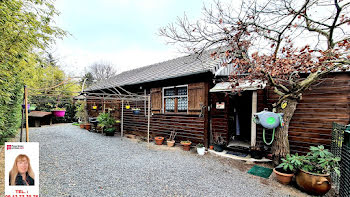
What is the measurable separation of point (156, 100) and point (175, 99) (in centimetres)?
104

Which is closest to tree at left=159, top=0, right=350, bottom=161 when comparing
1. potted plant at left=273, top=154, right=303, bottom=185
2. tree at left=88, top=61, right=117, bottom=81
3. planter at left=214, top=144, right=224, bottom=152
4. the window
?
potted plant at left=273, top=154, right=303, bottom=185

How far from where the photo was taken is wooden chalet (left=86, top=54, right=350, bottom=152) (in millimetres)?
3928

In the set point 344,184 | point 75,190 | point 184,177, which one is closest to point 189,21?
point 184,177

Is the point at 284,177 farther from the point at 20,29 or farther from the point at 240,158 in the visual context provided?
the point at 20,29

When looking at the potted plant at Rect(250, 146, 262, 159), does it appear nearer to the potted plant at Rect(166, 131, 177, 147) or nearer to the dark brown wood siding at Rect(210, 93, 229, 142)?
the dark brown wood siding at Rect(210, 93, 229, 142)

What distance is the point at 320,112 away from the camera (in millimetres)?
4016

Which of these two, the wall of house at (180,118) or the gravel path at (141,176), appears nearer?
the gravel path at (141,176)

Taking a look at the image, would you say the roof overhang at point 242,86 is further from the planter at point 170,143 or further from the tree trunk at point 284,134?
the planter at point 170,143

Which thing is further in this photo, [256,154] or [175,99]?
[175,99]

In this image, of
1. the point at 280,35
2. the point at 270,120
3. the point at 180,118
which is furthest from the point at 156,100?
the point at 280,35

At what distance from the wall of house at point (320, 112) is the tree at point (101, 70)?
1009 inches

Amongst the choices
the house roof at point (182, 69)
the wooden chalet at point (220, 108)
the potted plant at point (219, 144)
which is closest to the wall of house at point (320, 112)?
the wooden chalet at point (220, 108)

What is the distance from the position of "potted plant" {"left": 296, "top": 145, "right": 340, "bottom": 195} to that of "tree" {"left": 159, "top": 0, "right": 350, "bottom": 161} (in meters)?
0.73

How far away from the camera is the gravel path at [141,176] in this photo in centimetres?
292
